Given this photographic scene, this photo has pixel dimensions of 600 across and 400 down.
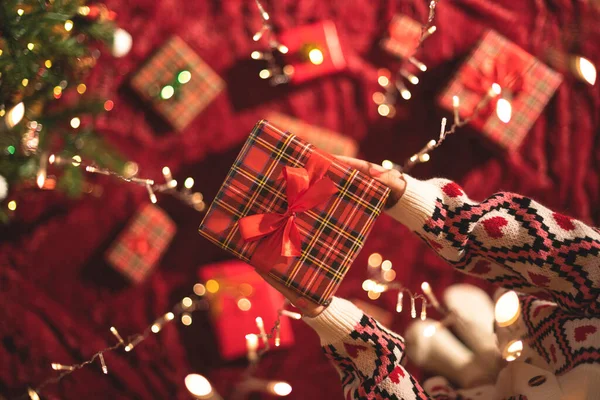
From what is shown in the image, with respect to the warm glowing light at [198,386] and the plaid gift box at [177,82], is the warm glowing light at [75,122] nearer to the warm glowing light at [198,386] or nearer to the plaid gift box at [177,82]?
the plaid gift box at [177,82]

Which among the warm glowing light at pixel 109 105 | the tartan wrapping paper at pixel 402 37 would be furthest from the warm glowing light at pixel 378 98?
the warm glowing light at pixel 109 105

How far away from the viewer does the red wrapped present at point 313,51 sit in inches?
55.6

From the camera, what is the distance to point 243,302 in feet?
4.44

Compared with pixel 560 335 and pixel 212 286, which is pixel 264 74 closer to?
pixel 212 286

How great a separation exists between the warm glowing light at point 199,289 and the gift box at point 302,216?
1.72 ft

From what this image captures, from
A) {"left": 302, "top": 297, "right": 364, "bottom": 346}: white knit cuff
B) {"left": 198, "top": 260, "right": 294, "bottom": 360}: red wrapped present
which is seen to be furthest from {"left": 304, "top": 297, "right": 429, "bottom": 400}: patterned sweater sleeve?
{"left": 198, "top": 260, "right": 294, "bottom": 360}: red wrapped present

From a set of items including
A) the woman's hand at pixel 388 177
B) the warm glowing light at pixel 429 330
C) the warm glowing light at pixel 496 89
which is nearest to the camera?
the woman's hand at pixel 388 177

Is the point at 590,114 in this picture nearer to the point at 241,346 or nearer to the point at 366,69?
the point at 366,69

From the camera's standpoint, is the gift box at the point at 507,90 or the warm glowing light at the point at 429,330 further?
the gift box at the point at 507,90

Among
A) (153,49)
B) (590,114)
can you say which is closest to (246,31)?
(153,49)

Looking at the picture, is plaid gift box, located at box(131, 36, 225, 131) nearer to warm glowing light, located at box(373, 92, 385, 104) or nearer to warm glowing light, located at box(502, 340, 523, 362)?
warm glowing light, located at box(373, 92, 385, 104)

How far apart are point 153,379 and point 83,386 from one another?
0.61 ft

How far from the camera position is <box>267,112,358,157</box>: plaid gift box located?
1396mm

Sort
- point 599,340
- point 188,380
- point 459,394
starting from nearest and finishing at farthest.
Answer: point 599,340 < point 459,394 < point 188,380
